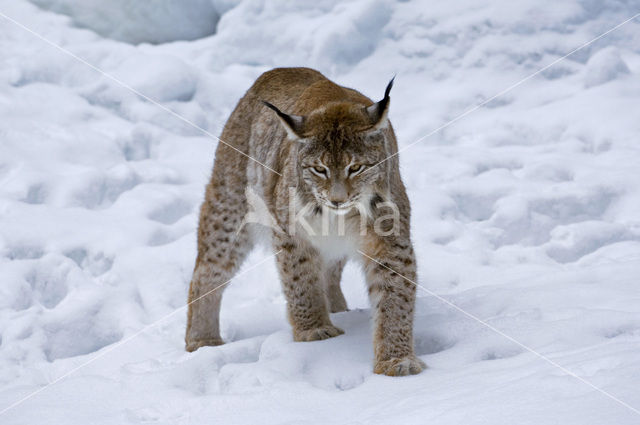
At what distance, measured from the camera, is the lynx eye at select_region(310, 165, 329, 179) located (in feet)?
11.2

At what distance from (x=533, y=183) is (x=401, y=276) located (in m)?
3.28

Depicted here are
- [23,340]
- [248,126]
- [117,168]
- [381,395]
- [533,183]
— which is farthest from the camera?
[117,168]

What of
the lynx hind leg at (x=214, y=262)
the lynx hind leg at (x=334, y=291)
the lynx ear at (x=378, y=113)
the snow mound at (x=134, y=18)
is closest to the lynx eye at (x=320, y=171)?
the lynx ear at (x=378, y=113)

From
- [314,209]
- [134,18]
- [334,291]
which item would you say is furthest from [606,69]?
[134,18]

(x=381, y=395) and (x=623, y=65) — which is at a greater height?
(x=623, y=65)

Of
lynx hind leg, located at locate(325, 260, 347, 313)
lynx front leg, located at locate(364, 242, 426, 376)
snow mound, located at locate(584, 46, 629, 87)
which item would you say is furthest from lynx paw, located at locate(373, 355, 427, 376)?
snow mound, located at locate(584, 46, 629, 87)

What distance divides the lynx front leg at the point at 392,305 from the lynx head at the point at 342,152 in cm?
34

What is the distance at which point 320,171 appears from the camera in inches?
136

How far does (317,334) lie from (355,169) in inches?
41.0

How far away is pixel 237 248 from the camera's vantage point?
467 centimetres

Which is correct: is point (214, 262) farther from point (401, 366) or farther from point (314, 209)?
point (401, 366)

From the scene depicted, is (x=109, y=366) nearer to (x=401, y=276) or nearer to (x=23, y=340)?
(x=23, y=340)

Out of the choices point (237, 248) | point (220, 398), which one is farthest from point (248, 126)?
point (220, 398)

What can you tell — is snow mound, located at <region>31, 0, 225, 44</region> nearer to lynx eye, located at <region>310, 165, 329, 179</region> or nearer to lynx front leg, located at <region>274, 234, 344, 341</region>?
lynx front leg, located at <region>274, 234, 344, 341</region>
